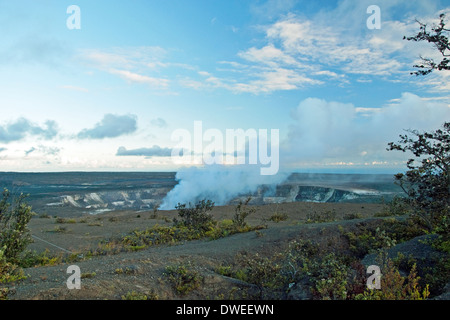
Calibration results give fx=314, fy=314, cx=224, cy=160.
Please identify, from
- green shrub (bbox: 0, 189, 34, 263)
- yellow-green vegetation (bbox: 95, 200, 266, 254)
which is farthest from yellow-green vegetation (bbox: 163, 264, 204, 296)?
yellow-green vegetation (bbox: 95, 200, 266, 254)

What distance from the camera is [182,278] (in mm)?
6676

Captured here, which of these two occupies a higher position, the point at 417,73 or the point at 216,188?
the point at 417,73

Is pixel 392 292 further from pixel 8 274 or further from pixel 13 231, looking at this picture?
pixel 13 231

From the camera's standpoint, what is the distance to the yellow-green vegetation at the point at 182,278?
6.29m

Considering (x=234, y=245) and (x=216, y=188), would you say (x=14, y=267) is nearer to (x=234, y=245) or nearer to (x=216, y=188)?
(x=234, y=245)

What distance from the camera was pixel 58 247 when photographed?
499 inches

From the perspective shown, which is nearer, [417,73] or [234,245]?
[417,73]

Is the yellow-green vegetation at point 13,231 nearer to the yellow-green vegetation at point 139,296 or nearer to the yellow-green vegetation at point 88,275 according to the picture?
the yellow-green vegetation at point 88,275

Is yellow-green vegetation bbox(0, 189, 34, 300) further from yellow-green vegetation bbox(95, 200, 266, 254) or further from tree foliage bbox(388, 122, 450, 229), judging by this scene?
tree foliage bbox(388, 122, 450, 229)

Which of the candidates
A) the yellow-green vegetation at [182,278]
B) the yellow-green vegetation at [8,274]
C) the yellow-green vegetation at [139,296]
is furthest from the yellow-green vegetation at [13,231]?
the yellow-green vegetation at [182,278]
